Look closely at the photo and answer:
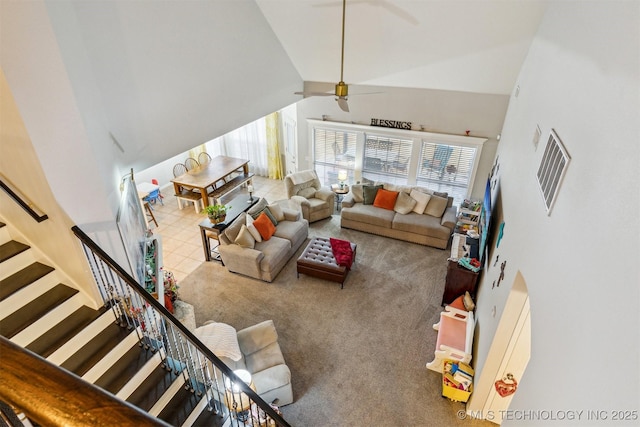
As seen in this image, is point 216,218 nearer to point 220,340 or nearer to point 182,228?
point 182,228

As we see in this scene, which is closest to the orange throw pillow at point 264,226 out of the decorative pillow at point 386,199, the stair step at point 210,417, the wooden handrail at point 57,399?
the decorative pillow at point 386,199

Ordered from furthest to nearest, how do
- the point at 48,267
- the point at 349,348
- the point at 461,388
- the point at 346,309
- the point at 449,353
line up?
the point at 346,309 → the point at 349,348 → the point at 449,353 → the point at 461,388 → the point at 48,267

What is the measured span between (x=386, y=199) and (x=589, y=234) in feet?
19.8

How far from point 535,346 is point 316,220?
6.14 meters

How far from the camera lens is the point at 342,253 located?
6.27 m

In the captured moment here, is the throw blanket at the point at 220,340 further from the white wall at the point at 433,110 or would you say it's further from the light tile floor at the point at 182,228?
the white wall at the point at 433,110

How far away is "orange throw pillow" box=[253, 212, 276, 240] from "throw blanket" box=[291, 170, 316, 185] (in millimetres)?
1711

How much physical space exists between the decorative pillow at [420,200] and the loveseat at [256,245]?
258 centimetres

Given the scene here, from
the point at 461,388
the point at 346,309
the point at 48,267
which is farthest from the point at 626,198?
the point at 346,309

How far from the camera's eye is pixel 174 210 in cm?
882

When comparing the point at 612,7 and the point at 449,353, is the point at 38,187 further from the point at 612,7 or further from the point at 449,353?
the point at 449,353

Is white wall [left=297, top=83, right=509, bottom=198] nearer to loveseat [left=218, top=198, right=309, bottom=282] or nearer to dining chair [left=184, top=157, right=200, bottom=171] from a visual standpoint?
loveseat [left=218, top=198, right=309, bottom=282]

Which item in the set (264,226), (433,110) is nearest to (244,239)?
(264,226)

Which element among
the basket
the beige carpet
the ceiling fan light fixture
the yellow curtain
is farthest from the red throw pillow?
the yellow curtain
